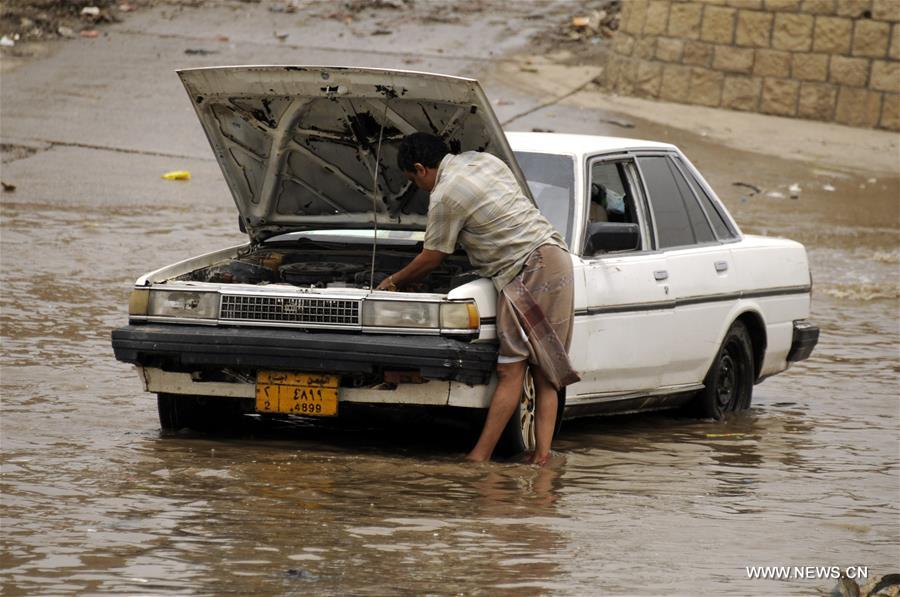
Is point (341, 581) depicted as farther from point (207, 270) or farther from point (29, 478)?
point (207, 270)

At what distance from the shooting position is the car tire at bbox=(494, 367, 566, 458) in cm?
748

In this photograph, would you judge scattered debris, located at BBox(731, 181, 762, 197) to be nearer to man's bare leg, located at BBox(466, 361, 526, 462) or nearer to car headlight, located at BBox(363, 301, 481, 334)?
man's bare leg, located at BBox(466, 361, 526, 462)

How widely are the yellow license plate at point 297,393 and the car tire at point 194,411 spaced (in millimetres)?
403

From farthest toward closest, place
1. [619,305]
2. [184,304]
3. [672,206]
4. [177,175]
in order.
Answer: [177,175], [672,206], [619,305], [184,304]

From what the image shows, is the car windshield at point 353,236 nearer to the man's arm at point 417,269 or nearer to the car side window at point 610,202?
the car side window at point 610,202

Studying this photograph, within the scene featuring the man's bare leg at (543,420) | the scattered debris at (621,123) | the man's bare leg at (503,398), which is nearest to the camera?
the man's bare leg at (503,398)

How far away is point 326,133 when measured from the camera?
8242 mm

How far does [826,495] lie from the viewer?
7.33m

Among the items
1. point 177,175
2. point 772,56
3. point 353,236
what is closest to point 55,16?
point 177,175

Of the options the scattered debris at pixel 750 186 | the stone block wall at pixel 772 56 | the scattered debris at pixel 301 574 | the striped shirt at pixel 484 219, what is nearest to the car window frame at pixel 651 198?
the striped shirt at pixel 484 219

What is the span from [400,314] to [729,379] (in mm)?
2886

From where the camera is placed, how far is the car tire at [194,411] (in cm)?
769

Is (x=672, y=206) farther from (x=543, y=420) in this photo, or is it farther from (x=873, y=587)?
(x=873, y=587)

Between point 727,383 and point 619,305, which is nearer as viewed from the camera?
point 619,305
